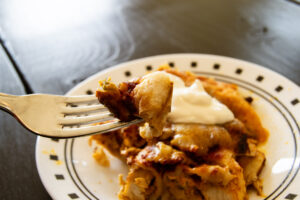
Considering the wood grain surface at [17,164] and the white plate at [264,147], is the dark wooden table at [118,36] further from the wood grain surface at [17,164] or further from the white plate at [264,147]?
the white plate at [264,147]

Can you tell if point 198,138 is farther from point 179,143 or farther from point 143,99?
point 143,99

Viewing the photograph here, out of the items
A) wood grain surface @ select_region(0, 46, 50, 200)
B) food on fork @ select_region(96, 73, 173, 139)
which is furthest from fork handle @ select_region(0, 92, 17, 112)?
wood grain surface @ select_region(0, 46, 50, 200)

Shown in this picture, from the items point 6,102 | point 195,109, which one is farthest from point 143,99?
point 6,102

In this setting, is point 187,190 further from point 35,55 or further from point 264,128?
point 35,55

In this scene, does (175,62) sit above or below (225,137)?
above

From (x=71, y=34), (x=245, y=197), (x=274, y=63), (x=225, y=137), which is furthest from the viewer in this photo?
(x=71, y=34)

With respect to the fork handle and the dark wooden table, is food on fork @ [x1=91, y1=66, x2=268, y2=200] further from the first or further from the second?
the dark wooden table

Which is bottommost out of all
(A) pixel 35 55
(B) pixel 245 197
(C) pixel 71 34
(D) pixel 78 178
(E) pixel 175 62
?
(B) pixel 245 197

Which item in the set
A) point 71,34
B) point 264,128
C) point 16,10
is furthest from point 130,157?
point 16,10
